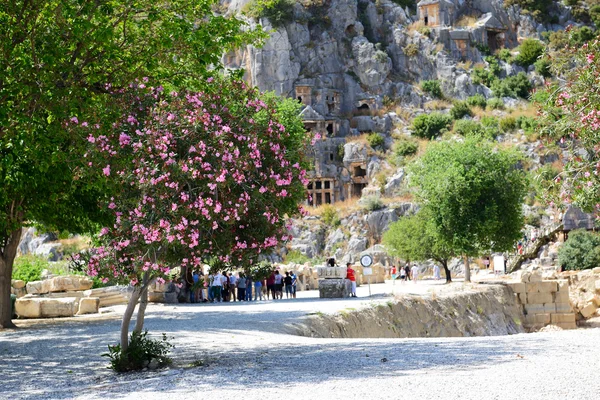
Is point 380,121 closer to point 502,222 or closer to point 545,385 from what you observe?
point 502,222

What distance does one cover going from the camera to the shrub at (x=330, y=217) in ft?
237

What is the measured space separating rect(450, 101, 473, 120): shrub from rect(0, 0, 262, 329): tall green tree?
6197cm

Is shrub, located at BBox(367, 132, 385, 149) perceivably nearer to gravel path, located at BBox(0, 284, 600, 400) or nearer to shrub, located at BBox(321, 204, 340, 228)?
shrub, located at BBox(321, 204, 340, 228)

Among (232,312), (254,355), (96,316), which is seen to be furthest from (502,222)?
(254,355)

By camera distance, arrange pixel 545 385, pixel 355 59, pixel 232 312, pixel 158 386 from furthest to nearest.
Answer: pixel 355 59
pixel 232 312
pixel 158 386
pixel 545 385

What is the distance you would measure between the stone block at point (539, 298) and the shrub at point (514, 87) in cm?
4583

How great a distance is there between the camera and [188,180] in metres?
11.6

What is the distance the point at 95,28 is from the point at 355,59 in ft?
230

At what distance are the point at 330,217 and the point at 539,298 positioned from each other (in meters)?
38.1

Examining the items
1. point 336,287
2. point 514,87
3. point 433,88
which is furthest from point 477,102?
point 336,287

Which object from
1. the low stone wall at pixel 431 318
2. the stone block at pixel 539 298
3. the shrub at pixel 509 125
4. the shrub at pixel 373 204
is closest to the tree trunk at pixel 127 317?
the low stone wall at pixel 431 318

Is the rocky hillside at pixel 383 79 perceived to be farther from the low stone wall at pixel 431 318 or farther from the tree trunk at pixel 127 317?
the tree trunk at pixel 127 317

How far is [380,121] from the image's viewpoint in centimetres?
7919

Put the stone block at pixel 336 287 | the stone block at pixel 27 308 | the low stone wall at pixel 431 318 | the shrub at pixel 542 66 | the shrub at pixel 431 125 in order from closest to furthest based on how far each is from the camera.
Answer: the low stone wall at pixel 431 318
the stone block at pixel 27 308
the stone block at pixel 336 287
the shrub at pixel 431 125
the shrub at pixel 542 66
